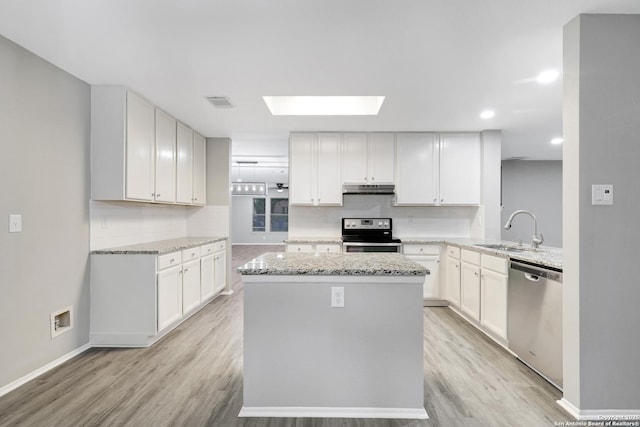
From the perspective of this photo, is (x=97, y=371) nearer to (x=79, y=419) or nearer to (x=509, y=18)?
(x=79, y=419)

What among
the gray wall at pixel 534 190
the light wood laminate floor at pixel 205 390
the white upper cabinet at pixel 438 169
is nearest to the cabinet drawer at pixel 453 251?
the white upper cabinet at pixel 438 169

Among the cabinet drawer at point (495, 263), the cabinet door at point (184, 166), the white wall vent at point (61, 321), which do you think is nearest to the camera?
the white wall vent at point (61, 321)

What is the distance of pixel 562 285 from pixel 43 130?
3920 mm

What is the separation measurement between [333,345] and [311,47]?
6.44 ft

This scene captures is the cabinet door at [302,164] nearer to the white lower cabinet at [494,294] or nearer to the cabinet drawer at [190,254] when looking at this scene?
the cabinet drawer at [190,254]

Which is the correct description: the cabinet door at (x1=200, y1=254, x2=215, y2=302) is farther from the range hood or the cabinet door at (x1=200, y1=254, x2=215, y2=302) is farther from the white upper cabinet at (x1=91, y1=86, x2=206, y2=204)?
Answer: the range hood

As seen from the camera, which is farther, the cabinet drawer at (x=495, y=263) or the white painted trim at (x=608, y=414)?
the cabinet drawer at (x=495, y=263)

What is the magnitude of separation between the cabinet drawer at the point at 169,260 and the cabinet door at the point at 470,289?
3135mm

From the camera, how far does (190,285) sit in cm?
353

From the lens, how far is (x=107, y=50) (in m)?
2.21

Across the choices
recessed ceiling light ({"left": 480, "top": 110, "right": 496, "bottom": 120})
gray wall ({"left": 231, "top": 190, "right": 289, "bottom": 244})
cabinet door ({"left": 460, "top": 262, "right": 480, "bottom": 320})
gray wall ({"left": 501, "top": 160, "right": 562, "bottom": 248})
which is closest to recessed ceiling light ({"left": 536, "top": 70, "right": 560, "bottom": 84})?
recessed ceiling light ({"left": 480, "top": 110, "right": 496, "bottom": 120})

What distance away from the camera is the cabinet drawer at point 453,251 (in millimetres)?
3744

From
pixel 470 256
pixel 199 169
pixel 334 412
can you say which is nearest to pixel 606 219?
pixel 470 256

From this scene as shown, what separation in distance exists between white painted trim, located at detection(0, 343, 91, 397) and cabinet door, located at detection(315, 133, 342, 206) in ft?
9.89
